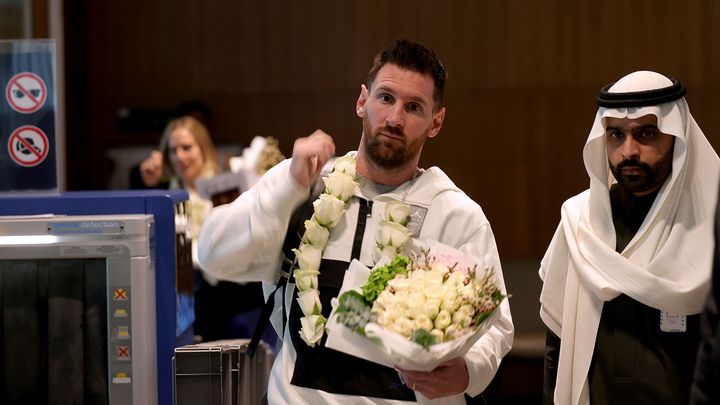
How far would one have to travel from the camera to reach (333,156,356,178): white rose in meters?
2.94

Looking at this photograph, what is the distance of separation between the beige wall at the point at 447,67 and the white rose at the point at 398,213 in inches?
197

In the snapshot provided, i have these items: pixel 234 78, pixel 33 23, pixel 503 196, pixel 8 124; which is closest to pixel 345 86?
pixel 234 78

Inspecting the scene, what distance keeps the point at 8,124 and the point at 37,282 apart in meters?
0.54

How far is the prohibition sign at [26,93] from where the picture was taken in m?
3.33

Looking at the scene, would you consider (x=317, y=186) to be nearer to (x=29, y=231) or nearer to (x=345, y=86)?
(x=29, y=231)

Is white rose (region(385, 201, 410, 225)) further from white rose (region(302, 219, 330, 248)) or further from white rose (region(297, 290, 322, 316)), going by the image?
white rose (region(297, 290, 322, 316))

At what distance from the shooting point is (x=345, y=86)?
7.92 m

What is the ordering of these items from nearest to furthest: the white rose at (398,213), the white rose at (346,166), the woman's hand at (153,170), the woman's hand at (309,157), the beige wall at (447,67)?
1. the woman's hand at (309,157)
2. the white rose at (398,213)
3. the white rose at (346,166)
4. the woman's hand at (153,170)
5. the beige wall at (447,67)

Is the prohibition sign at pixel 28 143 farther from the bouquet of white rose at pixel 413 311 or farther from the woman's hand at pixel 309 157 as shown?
the bouquet of white rose at pixel 413 311

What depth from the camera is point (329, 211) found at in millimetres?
2832

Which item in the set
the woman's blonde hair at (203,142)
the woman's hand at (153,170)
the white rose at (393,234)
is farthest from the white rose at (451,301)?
the woman's hand at (153,170)

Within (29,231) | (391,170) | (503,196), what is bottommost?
(503,196)

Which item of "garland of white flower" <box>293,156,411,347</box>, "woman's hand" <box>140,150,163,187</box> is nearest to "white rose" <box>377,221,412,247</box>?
"garland of white flower" <box>293,156,411,347</box>

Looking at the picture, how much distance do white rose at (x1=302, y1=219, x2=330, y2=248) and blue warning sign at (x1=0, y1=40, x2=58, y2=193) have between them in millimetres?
955
